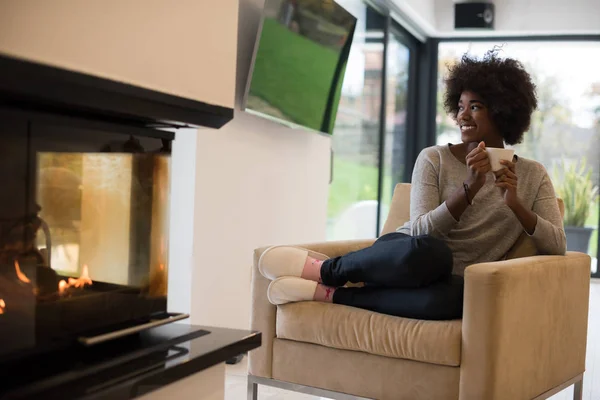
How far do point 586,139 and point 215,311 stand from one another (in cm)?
473

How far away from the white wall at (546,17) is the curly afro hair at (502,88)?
4177 mm

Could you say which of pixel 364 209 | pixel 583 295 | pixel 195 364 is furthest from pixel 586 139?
pixel 195 364

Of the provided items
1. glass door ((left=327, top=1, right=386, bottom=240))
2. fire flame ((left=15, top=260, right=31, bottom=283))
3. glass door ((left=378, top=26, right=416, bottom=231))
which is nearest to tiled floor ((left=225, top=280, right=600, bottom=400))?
fire flame ((left=15, top=260, right=31, bottom=283))

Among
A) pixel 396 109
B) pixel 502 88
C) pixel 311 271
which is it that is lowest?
A: pixel 311 271

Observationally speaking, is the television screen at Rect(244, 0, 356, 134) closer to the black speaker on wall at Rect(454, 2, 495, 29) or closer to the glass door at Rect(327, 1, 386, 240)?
the glass door at Rect(327, 1, 386, 240)

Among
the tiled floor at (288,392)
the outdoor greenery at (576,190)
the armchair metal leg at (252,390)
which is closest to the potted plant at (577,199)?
the outdoor greenery at (576,190)

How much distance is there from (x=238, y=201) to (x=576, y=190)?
169 inches

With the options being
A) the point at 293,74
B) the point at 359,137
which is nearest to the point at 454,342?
the point at 293,74

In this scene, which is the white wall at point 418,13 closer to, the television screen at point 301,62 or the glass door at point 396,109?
the glass door at point 396,109

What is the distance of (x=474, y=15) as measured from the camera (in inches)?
252

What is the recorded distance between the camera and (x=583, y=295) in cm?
247

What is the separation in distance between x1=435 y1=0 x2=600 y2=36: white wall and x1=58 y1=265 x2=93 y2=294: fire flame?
579 centimetres

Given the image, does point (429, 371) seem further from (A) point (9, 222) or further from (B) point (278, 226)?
(B) point (278, 226)

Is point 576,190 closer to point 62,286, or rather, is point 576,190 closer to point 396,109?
point 396,109
